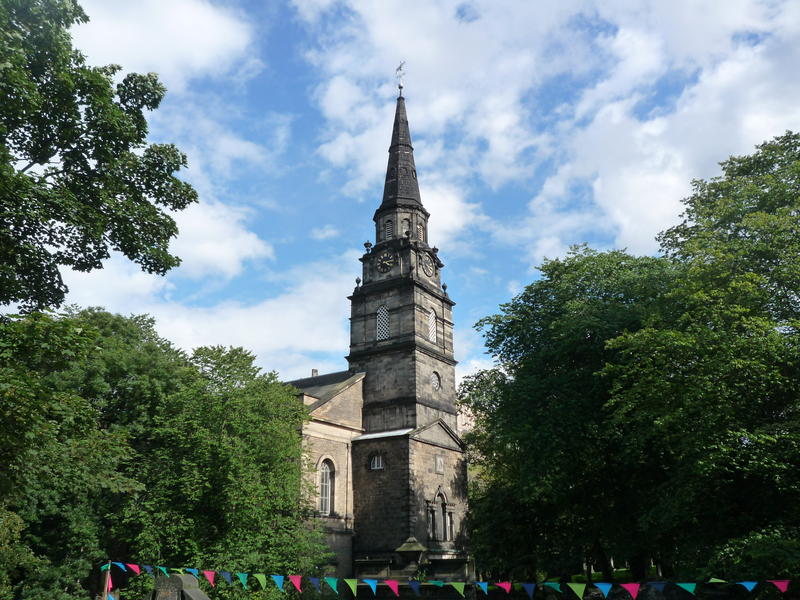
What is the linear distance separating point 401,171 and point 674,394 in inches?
996

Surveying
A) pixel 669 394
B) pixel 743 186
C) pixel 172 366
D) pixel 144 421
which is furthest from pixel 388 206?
pixel 669 394

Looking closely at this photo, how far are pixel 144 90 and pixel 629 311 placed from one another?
1601cm

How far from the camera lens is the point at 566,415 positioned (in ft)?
72.1

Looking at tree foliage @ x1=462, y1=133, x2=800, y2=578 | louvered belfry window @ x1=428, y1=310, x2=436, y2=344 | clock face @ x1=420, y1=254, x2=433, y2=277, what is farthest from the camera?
clock face @ x1=420, y1=254, x2=433, y2=277

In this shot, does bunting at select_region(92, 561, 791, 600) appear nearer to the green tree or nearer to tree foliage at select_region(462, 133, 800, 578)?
tree foliage at select_region(462, 133, 800, 578)

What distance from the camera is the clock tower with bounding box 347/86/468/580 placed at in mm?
30234

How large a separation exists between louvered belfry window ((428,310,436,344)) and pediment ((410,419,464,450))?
15.2ft

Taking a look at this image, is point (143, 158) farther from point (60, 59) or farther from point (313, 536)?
point (313, 536)

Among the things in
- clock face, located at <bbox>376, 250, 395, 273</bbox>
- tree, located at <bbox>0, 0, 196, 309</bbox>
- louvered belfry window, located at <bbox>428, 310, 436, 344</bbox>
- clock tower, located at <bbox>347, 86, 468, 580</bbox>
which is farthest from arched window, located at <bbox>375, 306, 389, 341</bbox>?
tree, located at <bbox>0, 0, 196, 309</bbox>

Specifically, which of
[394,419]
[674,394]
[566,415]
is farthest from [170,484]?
[674,394]

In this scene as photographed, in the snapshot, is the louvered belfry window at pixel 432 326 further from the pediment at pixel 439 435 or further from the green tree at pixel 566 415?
the green tree at pixel 566 415

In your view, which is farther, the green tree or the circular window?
the circular window

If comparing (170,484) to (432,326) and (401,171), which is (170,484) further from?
(401,171)

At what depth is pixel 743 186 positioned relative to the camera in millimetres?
19547
